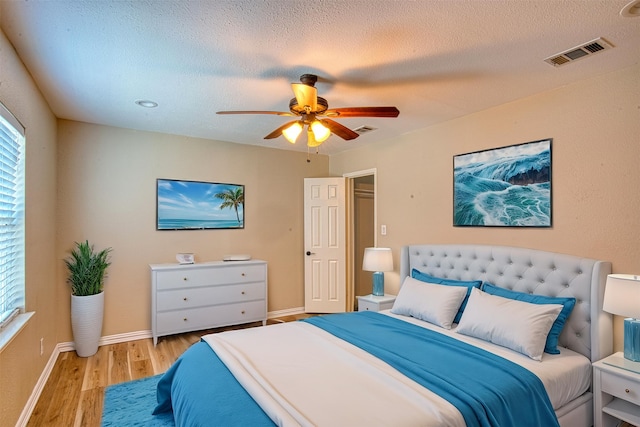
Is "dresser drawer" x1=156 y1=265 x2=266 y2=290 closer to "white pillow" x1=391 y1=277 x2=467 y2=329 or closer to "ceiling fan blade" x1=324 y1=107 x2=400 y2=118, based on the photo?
"white pillow" x1=391 y1=277 x2=467 y2=329

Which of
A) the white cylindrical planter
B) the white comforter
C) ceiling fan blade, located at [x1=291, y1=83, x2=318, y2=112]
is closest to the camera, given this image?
the white comforter

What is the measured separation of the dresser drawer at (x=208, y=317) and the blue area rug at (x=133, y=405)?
0.93 metres

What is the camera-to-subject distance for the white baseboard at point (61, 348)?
2.39 metres

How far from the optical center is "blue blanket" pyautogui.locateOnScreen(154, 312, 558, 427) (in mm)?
1589

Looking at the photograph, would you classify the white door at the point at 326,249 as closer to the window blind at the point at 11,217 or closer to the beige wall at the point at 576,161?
the beige wall at the point at 576,161

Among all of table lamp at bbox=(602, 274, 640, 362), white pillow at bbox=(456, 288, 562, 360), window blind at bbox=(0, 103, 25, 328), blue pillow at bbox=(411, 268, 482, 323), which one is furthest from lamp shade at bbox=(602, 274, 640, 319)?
window blind at bbox=(0, 103, 25, 328)

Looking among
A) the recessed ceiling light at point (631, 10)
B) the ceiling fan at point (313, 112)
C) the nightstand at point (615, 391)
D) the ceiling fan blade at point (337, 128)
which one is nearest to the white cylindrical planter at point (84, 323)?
the ceiling fan at point (313, 112)

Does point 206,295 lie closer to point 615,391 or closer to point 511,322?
point 511,322

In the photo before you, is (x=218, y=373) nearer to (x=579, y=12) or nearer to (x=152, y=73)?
(x=152, y=73)

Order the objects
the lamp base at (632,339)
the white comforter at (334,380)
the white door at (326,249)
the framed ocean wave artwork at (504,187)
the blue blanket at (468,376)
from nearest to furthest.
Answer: the white comforter at (334,380), the blue blanket at (468,376), the lamp base at (632,339), the framed ocean wave artwork at (504,187), the white door at (326,249)

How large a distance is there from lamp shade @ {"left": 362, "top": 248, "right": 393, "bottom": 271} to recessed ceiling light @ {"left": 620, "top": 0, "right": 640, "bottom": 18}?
280 centimetres

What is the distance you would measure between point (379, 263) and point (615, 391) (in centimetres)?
223

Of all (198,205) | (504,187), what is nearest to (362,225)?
(198,205)

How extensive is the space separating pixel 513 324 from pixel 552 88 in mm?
1874
